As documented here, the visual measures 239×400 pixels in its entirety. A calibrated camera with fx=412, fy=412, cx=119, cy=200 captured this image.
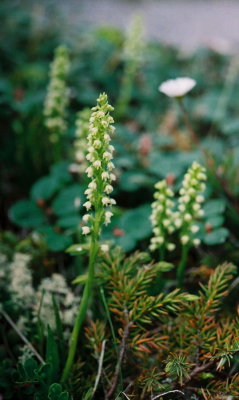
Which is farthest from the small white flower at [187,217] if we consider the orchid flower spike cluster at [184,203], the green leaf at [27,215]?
the green leaf at [27,215]

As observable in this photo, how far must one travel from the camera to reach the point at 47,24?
378cm

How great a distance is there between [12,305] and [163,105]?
2174 mm

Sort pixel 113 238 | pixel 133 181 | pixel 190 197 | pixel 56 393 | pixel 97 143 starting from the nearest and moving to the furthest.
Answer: pixel 97 143
pixel 56 393
pixel 190 197
pixel 113 238
pixel 133 181

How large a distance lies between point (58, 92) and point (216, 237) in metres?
1.07

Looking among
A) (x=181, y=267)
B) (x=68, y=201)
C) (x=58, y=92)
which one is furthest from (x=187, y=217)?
(x=58, y=92)

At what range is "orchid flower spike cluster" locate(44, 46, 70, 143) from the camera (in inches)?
80.6

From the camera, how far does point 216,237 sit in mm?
1638

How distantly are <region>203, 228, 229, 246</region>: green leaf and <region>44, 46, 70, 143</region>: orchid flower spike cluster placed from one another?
943 millimetres

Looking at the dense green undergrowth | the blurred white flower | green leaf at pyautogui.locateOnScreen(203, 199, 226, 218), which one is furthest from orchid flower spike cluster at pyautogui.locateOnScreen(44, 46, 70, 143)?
green leaf at pyautogui.locateOnScreen(203, 199, 226, 218)

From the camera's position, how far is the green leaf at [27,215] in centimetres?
182

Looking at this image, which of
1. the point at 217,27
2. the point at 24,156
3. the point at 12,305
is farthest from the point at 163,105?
the point at 217,27

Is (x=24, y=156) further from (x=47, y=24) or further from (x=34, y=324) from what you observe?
(x=47, y=24)

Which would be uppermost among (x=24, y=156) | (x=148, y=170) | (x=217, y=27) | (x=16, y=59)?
(x=217, y=27)

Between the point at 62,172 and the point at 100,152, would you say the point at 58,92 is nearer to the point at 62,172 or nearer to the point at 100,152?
the point at 62,172
